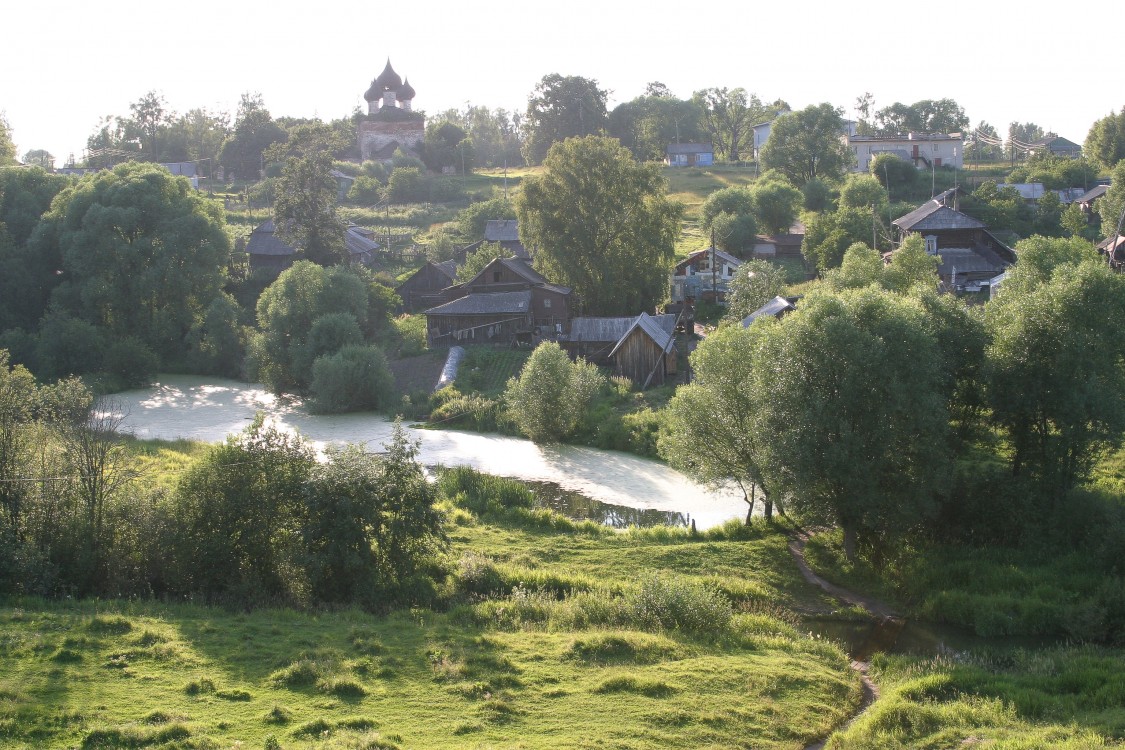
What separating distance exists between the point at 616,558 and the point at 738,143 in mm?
93842

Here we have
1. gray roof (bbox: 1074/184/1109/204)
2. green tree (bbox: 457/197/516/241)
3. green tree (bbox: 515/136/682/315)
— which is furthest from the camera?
green tree (bbox: 457/197/516/241)

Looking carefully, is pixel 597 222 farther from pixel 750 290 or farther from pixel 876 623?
pixel 876 623

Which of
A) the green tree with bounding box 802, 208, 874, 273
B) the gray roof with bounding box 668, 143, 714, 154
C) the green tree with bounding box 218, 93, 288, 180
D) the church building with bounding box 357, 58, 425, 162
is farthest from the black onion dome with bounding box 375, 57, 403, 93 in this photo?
the green tree with bounding box 802, 208, 874, 273

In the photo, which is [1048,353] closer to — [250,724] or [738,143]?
[250,724]

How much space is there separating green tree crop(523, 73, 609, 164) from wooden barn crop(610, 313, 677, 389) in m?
56.0

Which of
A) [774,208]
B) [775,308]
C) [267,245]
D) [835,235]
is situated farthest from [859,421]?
[267,245]

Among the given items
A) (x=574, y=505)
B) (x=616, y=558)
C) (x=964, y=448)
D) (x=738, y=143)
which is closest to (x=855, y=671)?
(x=616, y=558)

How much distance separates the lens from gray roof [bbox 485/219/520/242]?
63.7 m

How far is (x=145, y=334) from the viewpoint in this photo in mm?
48844

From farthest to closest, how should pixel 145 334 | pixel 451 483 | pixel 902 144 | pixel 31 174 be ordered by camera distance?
pixel 902 144, pixel 31 174, pixel 145 334, pixel 451 483

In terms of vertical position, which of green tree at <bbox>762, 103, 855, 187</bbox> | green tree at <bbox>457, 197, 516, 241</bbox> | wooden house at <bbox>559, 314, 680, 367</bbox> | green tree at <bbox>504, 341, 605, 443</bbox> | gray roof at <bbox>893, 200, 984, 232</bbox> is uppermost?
green tree at <bbox>762, 103, 855, 187</bbox>

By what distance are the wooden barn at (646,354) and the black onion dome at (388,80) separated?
244ft

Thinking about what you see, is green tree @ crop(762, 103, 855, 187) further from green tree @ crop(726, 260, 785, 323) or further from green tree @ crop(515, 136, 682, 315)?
green tree @ crop(726, 260, 785, 323)

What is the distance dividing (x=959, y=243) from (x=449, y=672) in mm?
42832
